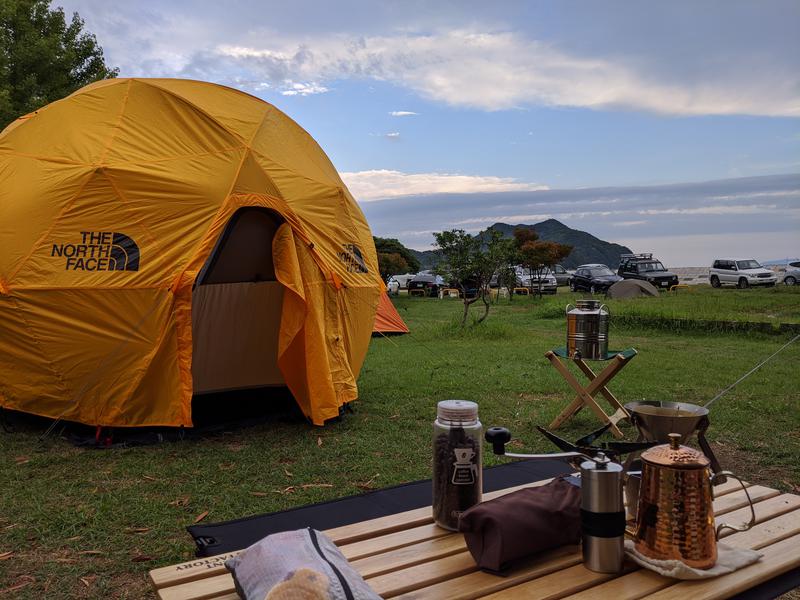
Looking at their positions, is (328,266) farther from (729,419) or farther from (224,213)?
(729,419)

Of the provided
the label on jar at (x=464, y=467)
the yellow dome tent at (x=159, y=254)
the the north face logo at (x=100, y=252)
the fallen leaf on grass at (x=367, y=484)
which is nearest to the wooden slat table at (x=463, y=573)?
the label on jar at (x=464, y=467)

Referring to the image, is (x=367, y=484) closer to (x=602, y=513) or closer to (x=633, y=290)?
(x=602, y=513)

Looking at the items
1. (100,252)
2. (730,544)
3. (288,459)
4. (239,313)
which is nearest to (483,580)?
(730,544)

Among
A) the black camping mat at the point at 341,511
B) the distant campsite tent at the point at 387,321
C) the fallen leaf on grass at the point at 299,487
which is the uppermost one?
the distant campsite tent at the point at 387,321

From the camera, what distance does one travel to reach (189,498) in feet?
15.1

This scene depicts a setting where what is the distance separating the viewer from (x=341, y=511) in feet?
13.2

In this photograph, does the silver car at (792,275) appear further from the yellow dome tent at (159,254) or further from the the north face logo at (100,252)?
the the north face logo at (100,252)

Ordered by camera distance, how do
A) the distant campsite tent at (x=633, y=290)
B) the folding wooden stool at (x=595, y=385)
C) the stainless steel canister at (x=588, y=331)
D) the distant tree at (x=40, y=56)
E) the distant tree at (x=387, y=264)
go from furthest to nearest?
the distant tree at (x=387, y=264)
the distant campsite tent at (x=633, y=290)
the distant tree at (x=40, y=56)
the folding wooden stool at (x=595, y=385)
the stainless steel canister at (x=588, y=331)

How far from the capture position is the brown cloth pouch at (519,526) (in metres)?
1.92

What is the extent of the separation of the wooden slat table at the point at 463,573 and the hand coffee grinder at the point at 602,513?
0.05m

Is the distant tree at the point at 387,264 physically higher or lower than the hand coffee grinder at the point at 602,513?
higher

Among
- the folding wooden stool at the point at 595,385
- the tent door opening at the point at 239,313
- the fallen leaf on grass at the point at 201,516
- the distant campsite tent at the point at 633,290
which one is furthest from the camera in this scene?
the distant campsite tent at the point at 633,290

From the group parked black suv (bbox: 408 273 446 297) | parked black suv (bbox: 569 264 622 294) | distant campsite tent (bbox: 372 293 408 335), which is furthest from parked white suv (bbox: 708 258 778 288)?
distant campsite tent (bbox: 372 293 408 335)

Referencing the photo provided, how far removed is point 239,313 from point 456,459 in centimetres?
537
